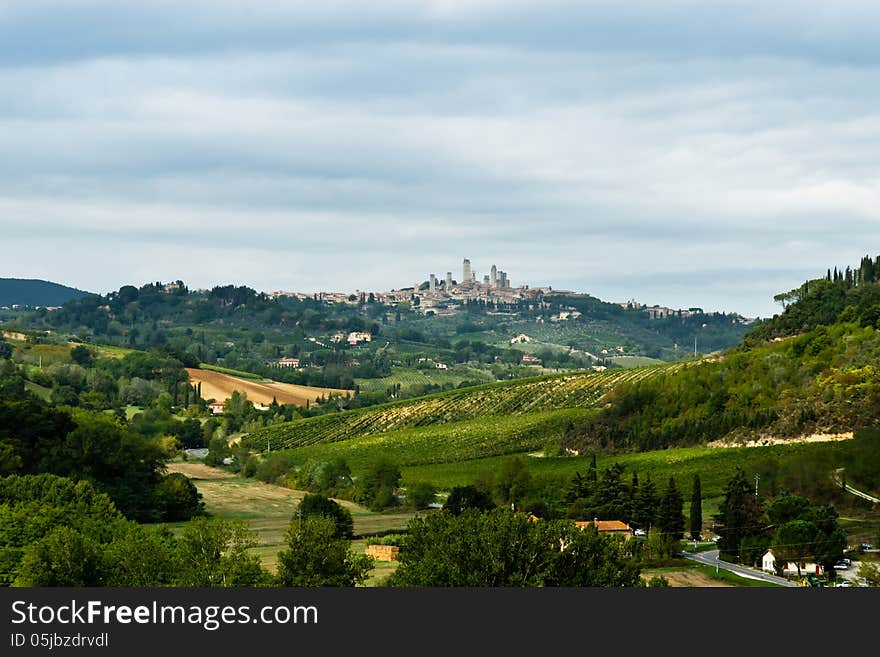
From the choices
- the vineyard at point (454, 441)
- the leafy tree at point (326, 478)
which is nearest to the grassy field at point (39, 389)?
the vineyard at point (454, 441)

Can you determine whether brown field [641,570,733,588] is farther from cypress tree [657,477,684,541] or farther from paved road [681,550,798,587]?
cypress tree [657,477,684,541]

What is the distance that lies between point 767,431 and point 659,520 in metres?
39.7

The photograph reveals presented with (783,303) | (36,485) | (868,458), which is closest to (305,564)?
(36,485)

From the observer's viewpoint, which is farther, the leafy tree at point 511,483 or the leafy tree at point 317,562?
the leafy tree at point 511,483

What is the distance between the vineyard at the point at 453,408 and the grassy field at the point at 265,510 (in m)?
27.3

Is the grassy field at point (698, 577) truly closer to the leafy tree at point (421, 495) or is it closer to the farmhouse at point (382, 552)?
the farmhouse at point (382, 552)

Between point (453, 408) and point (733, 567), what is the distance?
309 feet

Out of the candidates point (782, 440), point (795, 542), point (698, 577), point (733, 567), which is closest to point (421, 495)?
point (733, 567)

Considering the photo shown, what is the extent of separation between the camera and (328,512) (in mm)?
83125

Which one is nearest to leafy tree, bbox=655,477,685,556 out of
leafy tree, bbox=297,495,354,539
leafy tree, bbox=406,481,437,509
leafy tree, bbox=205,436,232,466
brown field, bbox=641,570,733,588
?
brown field, bbox=641,570,733,588

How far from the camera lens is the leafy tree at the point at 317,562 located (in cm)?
4909

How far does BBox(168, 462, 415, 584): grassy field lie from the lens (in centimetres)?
7238

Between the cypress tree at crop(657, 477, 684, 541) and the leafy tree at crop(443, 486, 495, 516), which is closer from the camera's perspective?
the cypress tree at crop(657, 477, 684, 541)

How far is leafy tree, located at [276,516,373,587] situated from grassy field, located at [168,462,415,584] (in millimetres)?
5892
